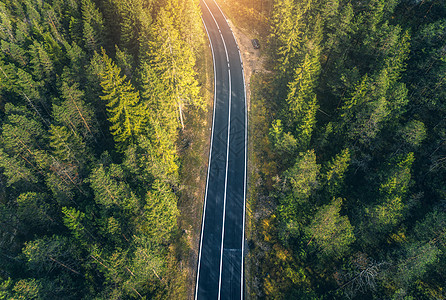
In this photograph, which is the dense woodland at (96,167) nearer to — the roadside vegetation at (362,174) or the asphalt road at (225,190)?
the asphalt road at (225,190)

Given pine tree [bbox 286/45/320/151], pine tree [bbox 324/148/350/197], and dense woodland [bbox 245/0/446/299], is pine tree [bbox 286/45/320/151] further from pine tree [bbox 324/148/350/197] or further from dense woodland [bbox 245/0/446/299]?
pine tree [bbox 324/148/350/197]

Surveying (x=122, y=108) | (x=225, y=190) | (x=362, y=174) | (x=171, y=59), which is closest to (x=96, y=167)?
(x=122, y=108)

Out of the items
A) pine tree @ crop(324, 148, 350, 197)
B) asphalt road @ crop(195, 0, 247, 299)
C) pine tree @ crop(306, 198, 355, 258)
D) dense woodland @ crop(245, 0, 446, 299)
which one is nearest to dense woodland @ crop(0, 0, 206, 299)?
asphalt road @ crop(195, 0, 247, 299)

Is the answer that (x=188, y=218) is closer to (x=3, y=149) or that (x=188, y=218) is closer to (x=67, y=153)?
(x=67, y=153)

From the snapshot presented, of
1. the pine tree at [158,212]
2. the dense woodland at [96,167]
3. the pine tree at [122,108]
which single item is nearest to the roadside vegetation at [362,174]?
the pine tree at [158,212]

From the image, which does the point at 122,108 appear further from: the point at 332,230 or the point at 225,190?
the point at 332,230

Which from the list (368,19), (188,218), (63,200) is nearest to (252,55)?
(368,19)
